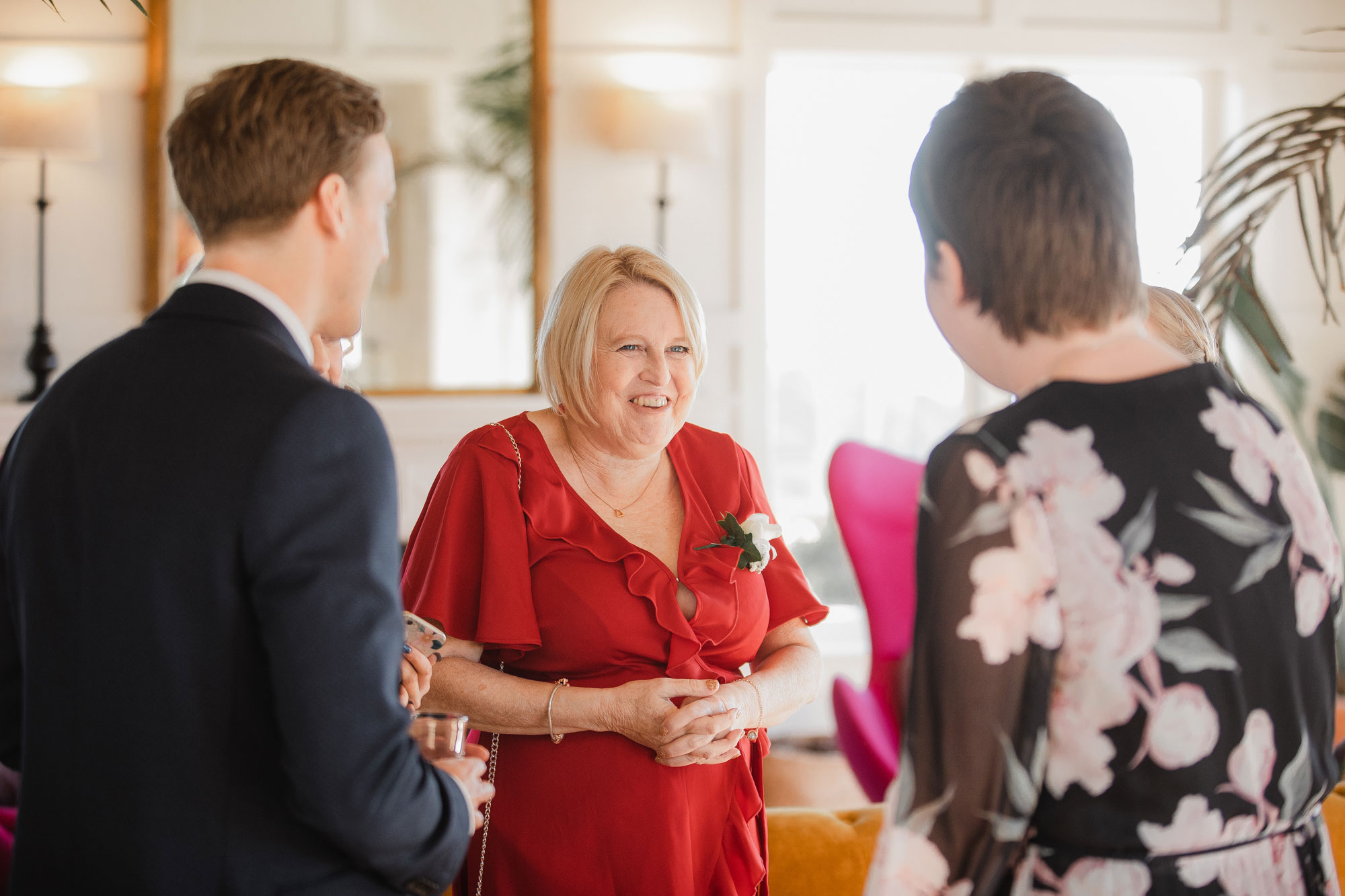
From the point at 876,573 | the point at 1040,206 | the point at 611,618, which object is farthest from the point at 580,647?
the point at 876,573

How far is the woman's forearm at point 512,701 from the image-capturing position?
66.1 inches

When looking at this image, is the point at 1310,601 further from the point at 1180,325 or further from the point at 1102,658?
the point at 1180,325

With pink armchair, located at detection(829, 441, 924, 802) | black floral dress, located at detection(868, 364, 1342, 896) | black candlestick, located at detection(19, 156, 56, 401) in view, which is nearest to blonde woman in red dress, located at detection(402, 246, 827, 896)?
black floral dress, located at detection(868, 364, 1342, 896)

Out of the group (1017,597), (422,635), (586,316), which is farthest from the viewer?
(586,316)

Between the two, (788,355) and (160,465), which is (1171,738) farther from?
(788,355)

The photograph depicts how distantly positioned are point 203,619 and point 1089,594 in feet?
2.66

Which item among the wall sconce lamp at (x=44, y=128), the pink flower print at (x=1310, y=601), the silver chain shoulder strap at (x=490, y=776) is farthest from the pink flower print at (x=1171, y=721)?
the wall sconce lamp at (x=44, y=128)

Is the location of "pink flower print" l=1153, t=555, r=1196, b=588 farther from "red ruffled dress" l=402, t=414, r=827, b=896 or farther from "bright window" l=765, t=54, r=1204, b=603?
"bright window" l=765, t=54, r=1204, b=603

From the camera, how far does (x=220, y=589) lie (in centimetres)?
98

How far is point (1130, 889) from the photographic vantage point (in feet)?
3.11

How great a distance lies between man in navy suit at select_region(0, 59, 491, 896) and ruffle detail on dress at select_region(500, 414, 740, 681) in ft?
2.35

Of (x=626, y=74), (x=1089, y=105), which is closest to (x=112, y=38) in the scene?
(x=626, y=74)

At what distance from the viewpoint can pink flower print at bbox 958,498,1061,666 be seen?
920 millimetres

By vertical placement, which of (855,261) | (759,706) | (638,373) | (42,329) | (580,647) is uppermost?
(855,261)
